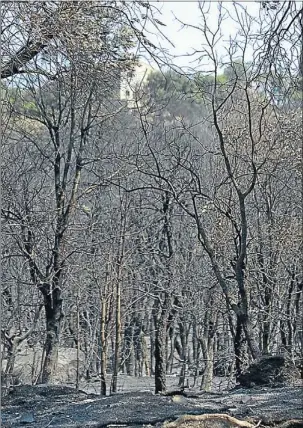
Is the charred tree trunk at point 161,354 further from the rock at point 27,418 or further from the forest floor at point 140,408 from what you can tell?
the rock at point 27,418

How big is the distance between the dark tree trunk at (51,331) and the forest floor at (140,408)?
3.24 metres

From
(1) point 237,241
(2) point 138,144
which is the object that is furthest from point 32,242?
(1) point 237,241

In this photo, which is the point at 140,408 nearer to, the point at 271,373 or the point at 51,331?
the point at 271,373

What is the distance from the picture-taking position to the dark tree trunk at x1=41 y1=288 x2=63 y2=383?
9.24 m

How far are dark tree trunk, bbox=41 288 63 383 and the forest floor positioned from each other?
324 cm

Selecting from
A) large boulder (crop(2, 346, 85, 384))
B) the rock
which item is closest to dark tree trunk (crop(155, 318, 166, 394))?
large boulder (crop(2, 346, 85, 384))

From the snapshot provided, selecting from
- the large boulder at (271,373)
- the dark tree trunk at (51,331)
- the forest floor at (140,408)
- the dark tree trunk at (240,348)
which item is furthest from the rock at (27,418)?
the dark tree trunk at (51,331)

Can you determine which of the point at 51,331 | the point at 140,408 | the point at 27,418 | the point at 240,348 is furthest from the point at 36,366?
the point at 140,408

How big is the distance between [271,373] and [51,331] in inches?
156

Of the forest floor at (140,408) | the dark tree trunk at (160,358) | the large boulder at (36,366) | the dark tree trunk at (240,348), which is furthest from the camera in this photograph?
the large boulder at (36,366)

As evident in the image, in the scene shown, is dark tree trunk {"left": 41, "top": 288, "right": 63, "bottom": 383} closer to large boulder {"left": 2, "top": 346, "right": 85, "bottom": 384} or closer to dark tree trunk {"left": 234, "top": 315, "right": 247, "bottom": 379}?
dark tree trunk {"left": 234, "top": 315, "right": 247, "bottom": 379}

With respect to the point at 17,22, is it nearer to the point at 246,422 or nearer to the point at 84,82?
the point at 84,82

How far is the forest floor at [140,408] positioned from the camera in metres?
4.46

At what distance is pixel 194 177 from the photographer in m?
8.63
